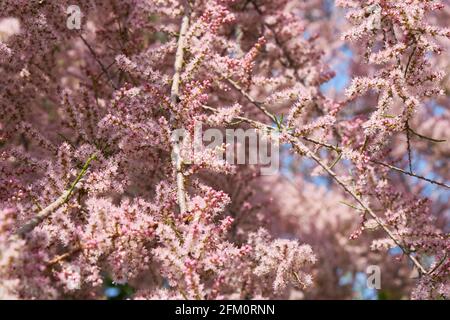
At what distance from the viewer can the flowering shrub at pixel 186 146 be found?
10.2 ft

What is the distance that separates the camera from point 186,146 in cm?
382

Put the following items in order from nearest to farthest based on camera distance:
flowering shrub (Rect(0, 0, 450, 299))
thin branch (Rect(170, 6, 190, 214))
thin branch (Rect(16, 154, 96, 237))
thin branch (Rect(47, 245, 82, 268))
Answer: thin branch (Rect(16, 154, 96, 237))
thin branch (Rect(47, 245, 82, 268))
flowering shrub (Rect(0, 0, 450, 299))
thin branch (Rect(170, 6, 190, 214))

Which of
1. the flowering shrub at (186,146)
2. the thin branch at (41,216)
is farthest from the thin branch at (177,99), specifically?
the thin branch at (41,216)

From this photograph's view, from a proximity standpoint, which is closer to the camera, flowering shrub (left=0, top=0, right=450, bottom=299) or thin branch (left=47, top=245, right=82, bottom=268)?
thin branch (left=47, top=245, right=82, bottom=268)

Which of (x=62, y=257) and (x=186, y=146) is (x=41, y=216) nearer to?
(x=62, y=257)

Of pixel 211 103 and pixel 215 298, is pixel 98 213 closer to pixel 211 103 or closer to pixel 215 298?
pixel 215 298

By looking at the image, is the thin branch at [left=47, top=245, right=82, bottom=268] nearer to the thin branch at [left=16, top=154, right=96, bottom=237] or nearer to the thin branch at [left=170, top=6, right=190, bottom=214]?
the thin branch at [left=16, top=154, right=96, bottom=237]

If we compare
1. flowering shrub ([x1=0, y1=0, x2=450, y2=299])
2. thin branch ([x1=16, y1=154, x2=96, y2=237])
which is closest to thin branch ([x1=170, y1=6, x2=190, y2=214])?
flowering shrub ([x1=0, y1=0, x2=450, y2=299])

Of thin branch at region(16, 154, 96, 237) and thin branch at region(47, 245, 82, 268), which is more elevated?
thin branch at region(16, 154, 96, 237)

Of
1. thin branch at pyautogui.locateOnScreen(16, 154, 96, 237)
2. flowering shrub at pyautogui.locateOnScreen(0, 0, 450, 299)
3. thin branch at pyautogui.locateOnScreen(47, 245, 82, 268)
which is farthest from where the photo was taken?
flowering shrub at pyautogui.locateOnScreen(0, 0, 450, 299)

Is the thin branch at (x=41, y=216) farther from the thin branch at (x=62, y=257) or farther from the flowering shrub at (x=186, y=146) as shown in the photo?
the thin branch at (x=62, y=257)

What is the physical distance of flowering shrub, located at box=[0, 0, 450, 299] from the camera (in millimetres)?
3105

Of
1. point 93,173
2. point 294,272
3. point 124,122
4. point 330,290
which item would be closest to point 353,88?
point 294,272

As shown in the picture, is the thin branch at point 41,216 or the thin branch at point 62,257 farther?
the thin branch at point 62,257
